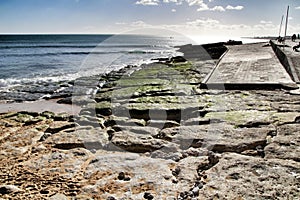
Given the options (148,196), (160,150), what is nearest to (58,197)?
(148,196)

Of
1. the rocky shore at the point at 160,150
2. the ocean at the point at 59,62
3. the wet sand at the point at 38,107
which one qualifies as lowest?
the wet sand at the point at 38,107

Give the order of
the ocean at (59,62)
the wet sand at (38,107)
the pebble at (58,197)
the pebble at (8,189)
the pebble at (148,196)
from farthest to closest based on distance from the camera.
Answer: the ocean at (59,62), the wet sand at (38,107), the pebble at (8,189), the pebble at (58,197), the pebble at (148,196)

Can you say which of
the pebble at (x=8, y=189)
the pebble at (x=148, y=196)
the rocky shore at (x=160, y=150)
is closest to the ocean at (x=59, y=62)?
the rocky shore at (x=160, y=150)

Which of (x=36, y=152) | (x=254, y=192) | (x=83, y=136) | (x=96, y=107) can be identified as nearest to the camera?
(x=254, y=192)

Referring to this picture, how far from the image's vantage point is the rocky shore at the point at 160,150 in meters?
3.31

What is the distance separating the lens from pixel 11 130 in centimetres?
620

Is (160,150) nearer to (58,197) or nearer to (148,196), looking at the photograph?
(148,196)

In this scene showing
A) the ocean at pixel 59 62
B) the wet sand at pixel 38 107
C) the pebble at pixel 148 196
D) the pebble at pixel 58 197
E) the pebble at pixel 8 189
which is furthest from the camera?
the ocean at pixel 59 62

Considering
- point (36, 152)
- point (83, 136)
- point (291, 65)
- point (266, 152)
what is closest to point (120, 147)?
point (83, 136)

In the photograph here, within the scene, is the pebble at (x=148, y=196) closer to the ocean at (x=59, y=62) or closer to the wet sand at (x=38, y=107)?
the wet sand at (x=38, y=107)

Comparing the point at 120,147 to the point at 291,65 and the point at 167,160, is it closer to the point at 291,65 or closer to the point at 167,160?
the point at 167,160

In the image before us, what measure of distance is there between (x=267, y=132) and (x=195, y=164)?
5.40 feet

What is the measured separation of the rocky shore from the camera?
3314mm

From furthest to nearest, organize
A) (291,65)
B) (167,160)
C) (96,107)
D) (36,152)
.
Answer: (291,65) → (96,107) → (36,152) → (167,160)
